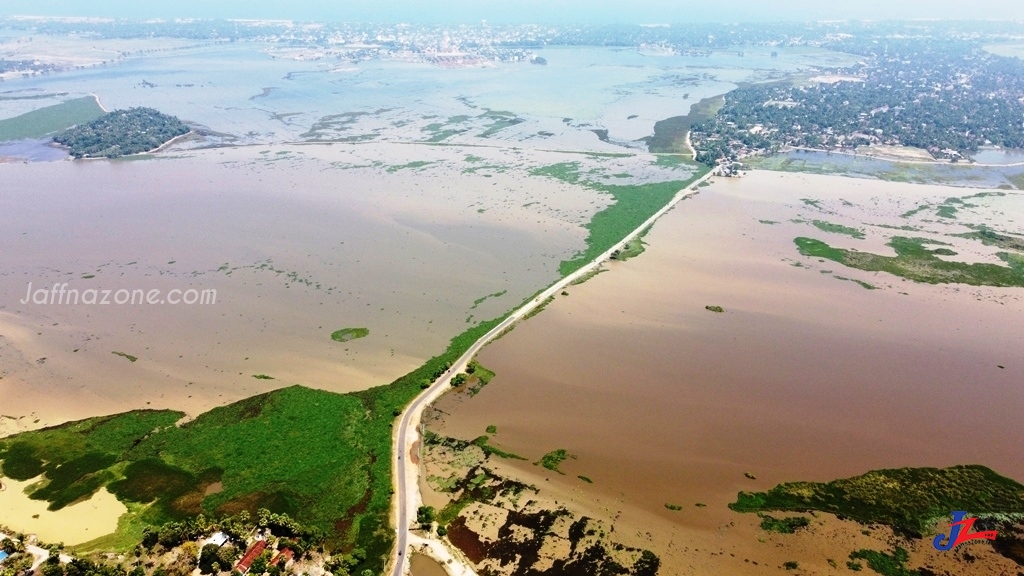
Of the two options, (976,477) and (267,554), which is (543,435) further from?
(976,477)

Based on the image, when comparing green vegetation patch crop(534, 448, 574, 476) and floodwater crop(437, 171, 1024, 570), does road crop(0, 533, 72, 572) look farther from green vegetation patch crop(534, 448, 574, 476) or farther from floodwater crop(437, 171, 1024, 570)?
green vegetation patch crop(534, 448, 574, 476)

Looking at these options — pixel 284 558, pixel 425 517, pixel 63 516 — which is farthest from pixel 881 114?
pixel 63 516

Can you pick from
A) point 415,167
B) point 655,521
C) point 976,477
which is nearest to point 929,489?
point 976,477

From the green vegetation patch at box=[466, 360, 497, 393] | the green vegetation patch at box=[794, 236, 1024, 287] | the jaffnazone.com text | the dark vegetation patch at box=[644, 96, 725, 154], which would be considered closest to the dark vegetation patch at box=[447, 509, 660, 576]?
the green vegetation patch at box=[466, 360, 497, 393]

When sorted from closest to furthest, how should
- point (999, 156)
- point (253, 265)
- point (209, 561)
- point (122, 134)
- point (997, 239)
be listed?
point (209, 561), point (253, 265), point (997, 239), point (999, 156), point (122, 134)

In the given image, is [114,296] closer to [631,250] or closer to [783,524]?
[631,250]

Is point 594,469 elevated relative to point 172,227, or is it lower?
lower

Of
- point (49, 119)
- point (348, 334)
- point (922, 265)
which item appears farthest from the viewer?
point (49, 119)
